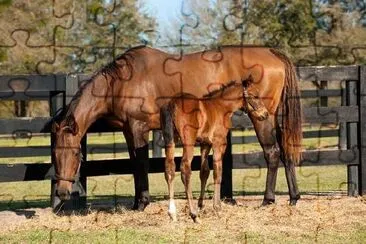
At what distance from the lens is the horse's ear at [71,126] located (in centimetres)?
888

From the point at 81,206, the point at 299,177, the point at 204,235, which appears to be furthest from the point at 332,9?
the point at 204,235

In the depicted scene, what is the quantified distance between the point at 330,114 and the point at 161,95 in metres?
3.17

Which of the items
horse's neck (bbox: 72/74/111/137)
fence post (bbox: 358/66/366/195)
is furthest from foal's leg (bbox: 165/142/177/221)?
fence post (bbox: 358/66/366/195)

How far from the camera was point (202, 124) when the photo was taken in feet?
28.0

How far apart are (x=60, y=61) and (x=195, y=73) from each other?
29.9 ft

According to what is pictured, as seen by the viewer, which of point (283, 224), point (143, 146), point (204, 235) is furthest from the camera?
point (143, 146)

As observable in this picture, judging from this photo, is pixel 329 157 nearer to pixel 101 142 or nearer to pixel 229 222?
pixel 229 222

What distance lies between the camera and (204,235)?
742 centimetres

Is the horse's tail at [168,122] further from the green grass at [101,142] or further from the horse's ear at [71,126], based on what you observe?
the green grass at [101,142]

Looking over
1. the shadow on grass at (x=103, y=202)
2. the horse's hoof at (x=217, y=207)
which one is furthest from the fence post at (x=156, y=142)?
the horse's hoof at (x=217, y=207)

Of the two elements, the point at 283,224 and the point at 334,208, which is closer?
the point at 283,224

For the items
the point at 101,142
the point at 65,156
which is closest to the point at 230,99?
the point at 65,156

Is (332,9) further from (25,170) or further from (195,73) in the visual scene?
(25,170)

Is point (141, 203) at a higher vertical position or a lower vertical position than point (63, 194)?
lower
